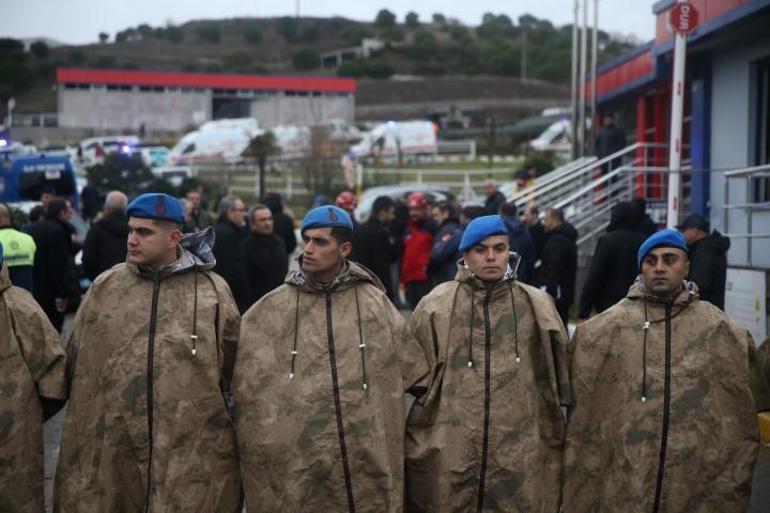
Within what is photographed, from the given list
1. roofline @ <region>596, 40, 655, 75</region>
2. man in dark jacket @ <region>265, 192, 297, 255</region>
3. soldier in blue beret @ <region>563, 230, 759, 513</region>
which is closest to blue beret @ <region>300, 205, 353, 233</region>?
soldier in blue beret @ <region>563, 230, 759, 513</region>

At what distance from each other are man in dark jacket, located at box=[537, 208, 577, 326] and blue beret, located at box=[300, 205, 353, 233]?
253 inches

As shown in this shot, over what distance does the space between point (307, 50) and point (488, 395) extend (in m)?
102

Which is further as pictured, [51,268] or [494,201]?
[494,201]

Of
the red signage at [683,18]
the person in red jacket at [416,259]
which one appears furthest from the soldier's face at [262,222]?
the person in red jacket at [416,259]

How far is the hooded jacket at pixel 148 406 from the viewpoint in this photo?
232 inches

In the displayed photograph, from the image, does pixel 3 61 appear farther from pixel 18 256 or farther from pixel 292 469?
pixel 292 469

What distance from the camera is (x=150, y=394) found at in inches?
232

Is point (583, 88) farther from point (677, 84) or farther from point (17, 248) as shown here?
point (17, 248)

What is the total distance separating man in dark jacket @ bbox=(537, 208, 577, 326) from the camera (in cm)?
1243

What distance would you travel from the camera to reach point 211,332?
6.00 metres

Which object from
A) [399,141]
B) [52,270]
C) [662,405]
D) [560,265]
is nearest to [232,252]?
[52,270]

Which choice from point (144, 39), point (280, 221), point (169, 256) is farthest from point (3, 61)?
point (169, 256)

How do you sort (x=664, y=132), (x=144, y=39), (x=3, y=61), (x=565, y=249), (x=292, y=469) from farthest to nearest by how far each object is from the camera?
(x=144, y=39) < (x=3, y=61) < (x=664, y=132) < (x=565, y=249) < (x=292, y=469)

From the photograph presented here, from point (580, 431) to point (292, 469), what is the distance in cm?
144
